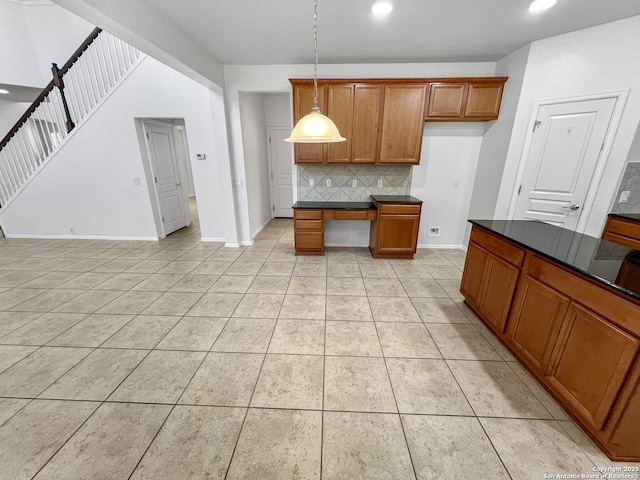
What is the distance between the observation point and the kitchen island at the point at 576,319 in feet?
4.03

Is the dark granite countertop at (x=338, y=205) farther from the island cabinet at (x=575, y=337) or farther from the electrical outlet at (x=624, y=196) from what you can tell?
the electrical outlet at (x=624, y=196)

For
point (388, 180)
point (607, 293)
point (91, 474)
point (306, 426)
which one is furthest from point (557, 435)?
point (388, 180)

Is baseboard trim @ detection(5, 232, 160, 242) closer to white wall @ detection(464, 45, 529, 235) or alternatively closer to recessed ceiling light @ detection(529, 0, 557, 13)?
white wall @ detection(464, 45, 529, 235)

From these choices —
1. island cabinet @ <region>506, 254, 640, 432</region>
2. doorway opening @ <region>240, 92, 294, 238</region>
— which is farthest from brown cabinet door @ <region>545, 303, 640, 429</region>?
doorway opening @ <region>240, 92, 294, 238</region>

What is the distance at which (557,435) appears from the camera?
1.45 m

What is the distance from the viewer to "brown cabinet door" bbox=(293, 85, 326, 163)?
11.6 ft

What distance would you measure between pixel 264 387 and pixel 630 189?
4055mm

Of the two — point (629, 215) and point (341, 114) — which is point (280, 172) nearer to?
point (341, 114)

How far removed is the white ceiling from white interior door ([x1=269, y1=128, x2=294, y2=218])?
2412 millimetres

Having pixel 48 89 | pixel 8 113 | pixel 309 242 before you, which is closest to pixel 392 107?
pixel 309 242

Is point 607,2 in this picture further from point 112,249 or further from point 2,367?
point 112,249

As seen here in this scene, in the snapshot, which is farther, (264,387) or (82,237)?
(82,237)

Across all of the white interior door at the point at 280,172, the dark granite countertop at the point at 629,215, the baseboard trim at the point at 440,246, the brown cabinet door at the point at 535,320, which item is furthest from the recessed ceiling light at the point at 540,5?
the white interior door at the point at 280,172

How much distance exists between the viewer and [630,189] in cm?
266
